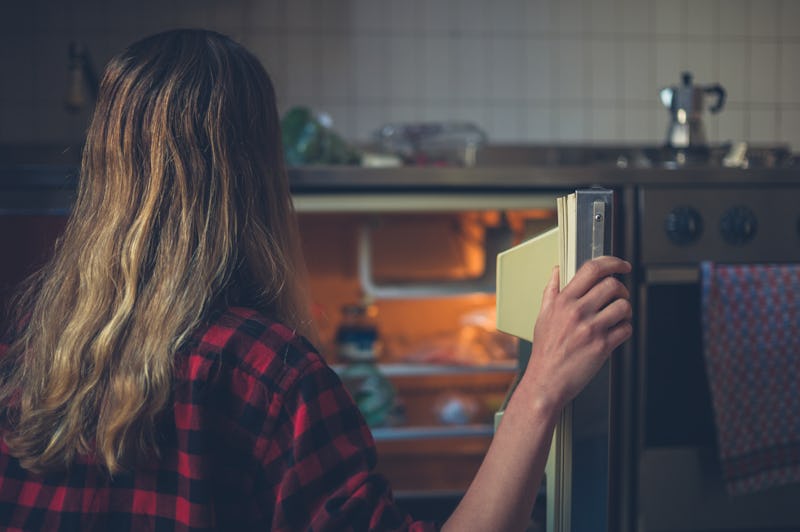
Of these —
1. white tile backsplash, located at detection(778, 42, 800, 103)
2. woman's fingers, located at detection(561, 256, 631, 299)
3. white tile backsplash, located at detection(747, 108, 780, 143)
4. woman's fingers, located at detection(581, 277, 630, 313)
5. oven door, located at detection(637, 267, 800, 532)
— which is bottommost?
oven door, located at detection(637, 267, 800, 532)

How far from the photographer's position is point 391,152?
6.85 feet

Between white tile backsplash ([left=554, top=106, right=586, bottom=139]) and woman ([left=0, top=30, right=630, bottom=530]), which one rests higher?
white tile backsplash ([left=554, top=106, right=586, bottom=139])

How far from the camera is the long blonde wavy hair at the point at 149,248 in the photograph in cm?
70

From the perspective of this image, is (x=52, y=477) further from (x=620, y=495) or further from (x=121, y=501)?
(x=620, y=495)

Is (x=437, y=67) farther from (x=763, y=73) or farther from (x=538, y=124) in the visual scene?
(x=763, y=73)

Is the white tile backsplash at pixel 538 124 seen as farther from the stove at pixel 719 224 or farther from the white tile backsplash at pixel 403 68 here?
the stove at pixel 719 224

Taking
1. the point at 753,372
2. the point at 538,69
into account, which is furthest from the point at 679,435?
the point at 538,69

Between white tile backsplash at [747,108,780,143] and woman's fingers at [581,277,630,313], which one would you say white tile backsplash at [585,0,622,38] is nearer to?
white tile backsplash at [747,108,780,143]

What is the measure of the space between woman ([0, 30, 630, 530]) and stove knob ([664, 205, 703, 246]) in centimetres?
95

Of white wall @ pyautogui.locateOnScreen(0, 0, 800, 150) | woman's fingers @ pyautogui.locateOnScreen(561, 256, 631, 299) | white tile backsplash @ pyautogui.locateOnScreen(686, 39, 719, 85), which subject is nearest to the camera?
woman's fingers @ pyautogui.locateOnScreen(561, 256, 631, 299)

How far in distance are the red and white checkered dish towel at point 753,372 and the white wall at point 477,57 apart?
1.16m

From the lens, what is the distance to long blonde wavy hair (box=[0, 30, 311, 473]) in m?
0.70

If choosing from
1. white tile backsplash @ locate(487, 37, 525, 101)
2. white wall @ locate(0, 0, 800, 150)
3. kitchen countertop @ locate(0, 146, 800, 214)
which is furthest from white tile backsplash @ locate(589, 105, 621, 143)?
kitchen countertop @ locate(0, 146, 800, 214)

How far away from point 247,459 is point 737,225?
1.22m
